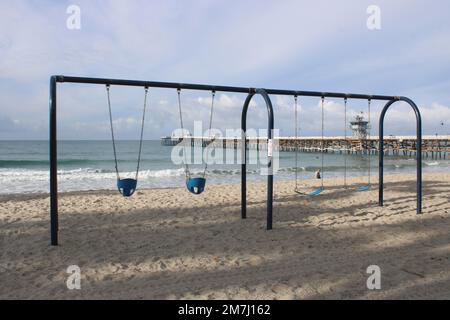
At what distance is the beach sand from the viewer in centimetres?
355

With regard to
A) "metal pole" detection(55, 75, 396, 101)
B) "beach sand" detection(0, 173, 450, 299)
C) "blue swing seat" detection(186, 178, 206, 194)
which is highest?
"metal pole" detection(55, 75, 396, 101)

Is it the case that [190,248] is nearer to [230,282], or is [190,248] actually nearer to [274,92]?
[230,282]

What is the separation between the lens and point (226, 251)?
482 centimetres

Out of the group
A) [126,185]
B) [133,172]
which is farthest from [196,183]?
[133,172]

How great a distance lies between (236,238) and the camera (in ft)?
17.9

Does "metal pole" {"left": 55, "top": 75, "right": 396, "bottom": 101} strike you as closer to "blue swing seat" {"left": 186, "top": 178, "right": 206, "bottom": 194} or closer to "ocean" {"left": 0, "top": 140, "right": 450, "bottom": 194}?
"blue swing seat" {"left": 186, "top": 178, "right": 206, "bottom": 194}

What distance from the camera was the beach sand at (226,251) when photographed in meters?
3.55

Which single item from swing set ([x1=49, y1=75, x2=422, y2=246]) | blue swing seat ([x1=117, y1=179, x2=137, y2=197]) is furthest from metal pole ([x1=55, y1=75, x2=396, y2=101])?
blue swing seat ([x1=117, y1=179, x2=137, y2=197])

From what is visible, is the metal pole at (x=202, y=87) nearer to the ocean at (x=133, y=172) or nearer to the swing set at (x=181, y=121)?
the swing set at (x=181, y=121)

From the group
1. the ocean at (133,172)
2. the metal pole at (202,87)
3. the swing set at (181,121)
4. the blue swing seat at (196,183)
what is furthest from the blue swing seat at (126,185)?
the ocean at (133,172)

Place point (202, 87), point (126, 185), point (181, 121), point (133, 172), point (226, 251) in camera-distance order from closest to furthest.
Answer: point (226, 251)
point (126, 185)
point (202, 87)
point (181, 121)
point (133, 172)

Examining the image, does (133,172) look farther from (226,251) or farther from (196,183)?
(226,251)
